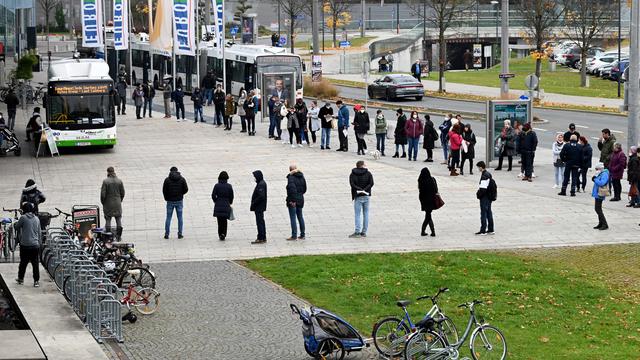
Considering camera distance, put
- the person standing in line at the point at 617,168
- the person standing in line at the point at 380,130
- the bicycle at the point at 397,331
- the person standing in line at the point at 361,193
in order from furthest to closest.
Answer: the person standing in line at the point at 380,130
the person standing in line at the point at 617,168
the person standing in line at the point at 361,193
the bicycle at the point at 397,331

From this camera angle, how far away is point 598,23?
226 feet

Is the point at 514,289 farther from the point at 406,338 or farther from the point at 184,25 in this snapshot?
the point at 184,25

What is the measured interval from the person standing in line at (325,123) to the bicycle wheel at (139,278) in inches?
768

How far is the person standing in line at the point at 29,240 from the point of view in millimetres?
19578

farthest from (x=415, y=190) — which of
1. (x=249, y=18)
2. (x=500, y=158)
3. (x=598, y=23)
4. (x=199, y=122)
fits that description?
(x=249, y=18)

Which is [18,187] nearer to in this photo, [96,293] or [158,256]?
[158,256]

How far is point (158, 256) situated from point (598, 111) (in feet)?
105

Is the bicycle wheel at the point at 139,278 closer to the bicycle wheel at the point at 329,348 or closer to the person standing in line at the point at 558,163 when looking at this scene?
the bicycle wheel at the point at 329,348

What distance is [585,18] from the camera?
66.6 meters

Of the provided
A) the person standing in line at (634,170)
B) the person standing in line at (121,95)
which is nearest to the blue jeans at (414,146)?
the person standing in line at (634,170)

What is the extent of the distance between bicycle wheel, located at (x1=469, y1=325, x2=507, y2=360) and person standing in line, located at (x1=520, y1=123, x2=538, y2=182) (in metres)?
16.5

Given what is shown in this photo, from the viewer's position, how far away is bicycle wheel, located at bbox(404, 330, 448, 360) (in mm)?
15133

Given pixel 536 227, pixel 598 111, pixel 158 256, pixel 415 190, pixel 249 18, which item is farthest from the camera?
pixel 249 18

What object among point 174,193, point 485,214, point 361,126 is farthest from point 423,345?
point 361,126
